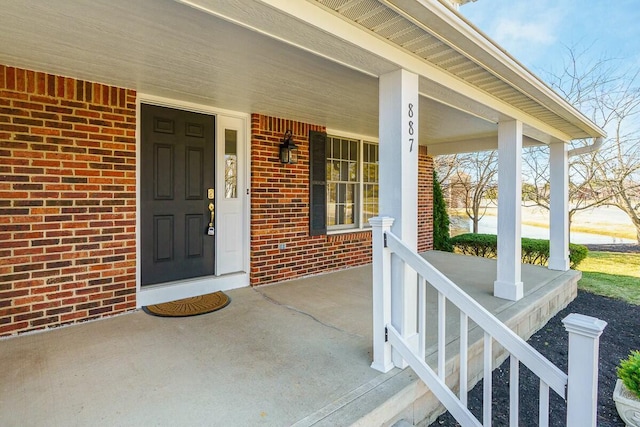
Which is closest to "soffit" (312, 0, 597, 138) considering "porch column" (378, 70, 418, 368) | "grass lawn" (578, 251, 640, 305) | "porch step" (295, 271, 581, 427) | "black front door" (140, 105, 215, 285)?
"porch column" (378, 70, 418, 368)

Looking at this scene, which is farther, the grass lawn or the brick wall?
the grass lawn

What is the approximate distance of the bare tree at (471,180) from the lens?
11289mm

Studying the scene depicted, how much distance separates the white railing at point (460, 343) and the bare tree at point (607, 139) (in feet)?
30.9

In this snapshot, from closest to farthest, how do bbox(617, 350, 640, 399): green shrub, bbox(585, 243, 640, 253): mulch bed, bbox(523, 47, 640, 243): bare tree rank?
bbox(617, 350, 640, 399): green shrub < bbox(585, 243, 640, 253): mulch bed < bbox(523, 47, 640, 243): bare tree

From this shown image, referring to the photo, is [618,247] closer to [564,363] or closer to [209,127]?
[564,363]

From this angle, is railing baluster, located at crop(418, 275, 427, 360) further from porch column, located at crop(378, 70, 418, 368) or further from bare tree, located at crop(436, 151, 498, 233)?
bare tree, located at crop(436, 151, 498, 233)

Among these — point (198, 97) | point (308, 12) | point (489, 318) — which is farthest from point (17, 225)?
point (489, 318)

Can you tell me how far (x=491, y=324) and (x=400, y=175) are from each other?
1063 mm

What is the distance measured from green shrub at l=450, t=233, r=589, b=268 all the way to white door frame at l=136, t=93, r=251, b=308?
5096 millimetres

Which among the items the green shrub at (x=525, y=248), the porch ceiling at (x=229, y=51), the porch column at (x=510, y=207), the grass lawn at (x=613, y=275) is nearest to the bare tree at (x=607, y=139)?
the grass lawn at (x=613, y=275)

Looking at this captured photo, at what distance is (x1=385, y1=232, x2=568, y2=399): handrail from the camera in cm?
156

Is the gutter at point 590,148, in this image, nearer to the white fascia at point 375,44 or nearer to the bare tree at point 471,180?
the white fascia at point 375,44

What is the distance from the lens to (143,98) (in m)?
3.51

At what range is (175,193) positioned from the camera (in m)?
3.81
